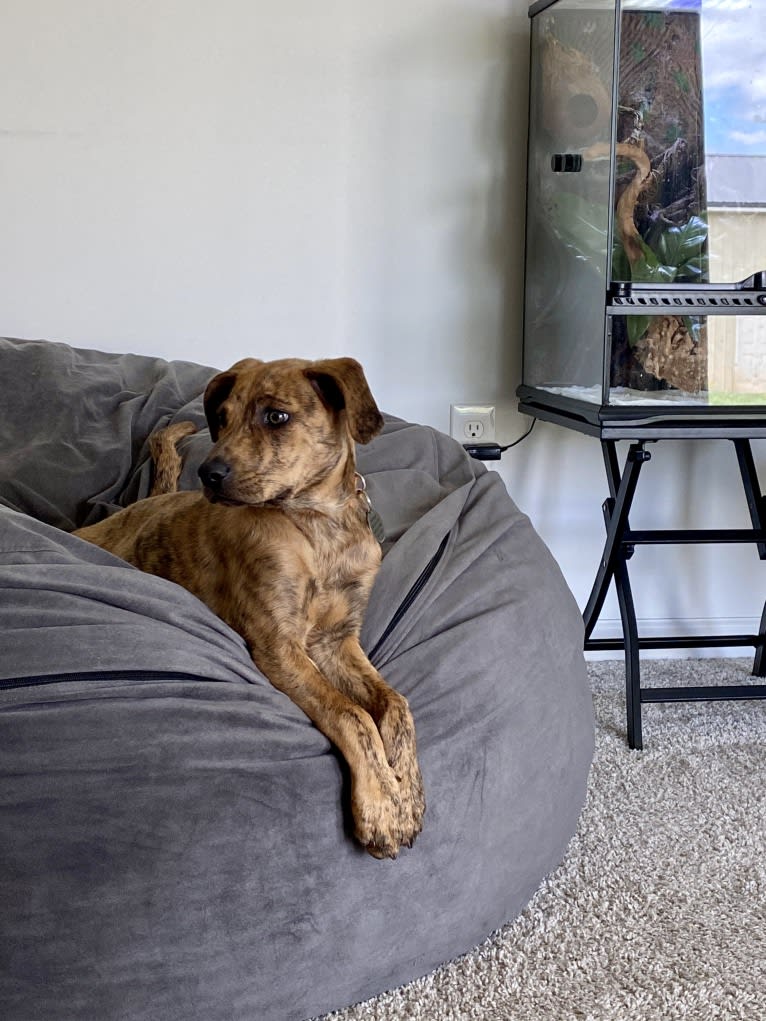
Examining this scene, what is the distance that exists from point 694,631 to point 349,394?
79.5 inches

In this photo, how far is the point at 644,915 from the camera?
6.23 ft

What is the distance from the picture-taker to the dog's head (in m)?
1.78

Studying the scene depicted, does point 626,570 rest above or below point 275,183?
below

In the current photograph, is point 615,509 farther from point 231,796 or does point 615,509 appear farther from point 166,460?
point 231,796

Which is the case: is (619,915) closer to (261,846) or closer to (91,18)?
(261,846)

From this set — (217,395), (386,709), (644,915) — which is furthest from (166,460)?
(644,915)

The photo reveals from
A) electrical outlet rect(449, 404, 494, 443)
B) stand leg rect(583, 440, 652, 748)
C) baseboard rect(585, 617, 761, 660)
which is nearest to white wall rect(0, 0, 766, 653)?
electrical outlet rect(449, 404, 494, 443)

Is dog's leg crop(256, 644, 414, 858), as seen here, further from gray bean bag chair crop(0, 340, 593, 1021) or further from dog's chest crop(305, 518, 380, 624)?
dog's chest crop(305, 518, 380, 624)

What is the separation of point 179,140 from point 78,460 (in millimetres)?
1013

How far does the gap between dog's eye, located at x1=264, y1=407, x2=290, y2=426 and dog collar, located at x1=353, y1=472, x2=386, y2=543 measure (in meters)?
0.21

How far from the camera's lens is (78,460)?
2568 millimetres

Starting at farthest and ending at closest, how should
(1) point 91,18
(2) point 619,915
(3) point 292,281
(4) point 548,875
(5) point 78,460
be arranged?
(3) point 292,281 < (1) point 91,18 < (5) point 78,460 < (4) point 548,875 < (2) point 619,915

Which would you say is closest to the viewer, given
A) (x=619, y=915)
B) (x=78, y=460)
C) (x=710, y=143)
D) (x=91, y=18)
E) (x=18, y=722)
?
(x=18, y=722)

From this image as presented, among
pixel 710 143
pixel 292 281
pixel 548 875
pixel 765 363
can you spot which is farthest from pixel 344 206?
pixel 548 875
